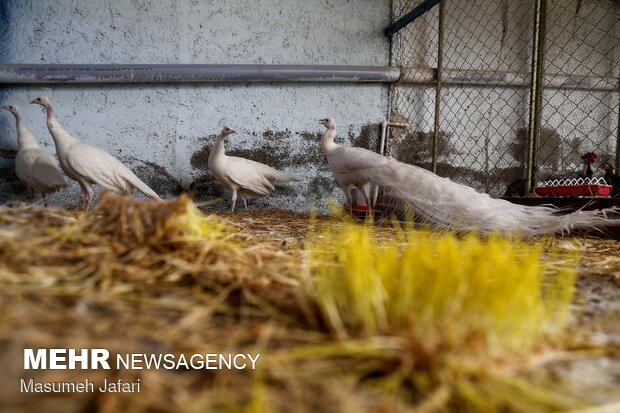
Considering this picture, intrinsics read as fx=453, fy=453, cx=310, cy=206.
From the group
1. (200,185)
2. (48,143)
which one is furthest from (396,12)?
(48,143)

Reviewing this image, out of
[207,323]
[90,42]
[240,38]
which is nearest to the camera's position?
[207,323]

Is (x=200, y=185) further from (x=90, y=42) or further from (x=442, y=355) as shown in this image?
(x=442, y=355)

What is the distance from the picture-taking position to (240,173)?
366cm

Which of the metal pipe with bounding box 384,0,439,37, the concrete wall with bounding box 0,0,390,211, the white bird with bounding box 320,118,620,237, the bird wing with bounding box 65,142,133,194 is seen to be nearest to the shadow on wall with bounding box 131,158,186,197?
the concrete wall with bounding box 0,0,390,211

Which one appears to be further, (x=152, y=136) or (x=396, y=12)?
(x=396, y=12)

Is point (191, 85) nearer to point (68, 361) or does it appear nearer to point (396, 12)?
point (396, 12)

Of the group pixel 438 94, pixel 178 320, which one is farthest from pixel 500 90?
pixel 178 320

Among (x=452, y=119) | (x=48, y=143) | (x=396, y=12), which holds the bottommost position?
(x=48, y=143)

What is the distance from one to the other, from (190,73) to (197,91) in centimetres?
22

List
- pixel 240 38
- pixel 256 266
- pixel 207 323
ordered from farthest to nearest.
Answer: pixel 240 38 → pixel 256 266 → pixel 207 323

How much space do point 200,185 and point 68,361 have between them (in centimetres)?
351

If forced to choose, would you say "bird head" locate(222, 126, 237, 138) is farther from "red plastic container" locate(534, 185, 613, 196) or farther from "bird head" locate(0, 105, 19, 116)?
"red plastic container" locate(534, 185, 613, 196)

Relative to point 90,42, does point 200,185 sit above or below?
below

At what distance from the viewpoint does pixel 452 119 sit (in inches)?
172
